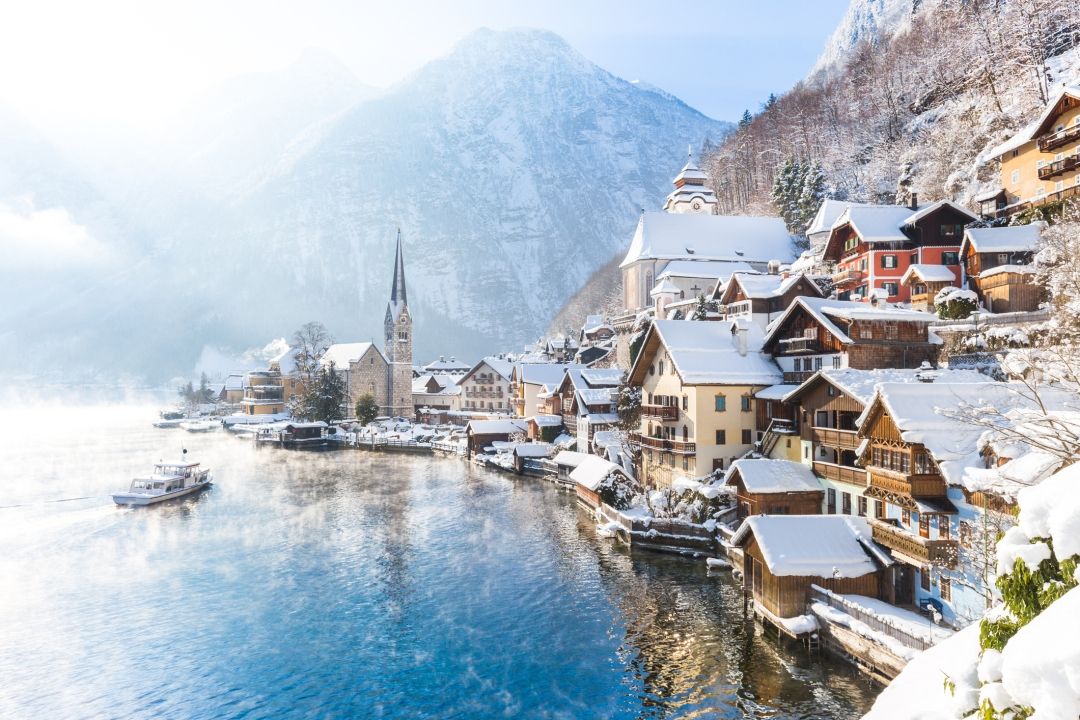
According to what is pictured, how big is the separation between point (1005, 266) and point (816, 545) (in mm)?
29758

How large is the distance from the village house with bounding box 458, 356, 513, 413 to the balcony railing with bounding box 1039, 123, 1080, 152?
7811cm

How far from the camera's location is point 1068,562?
602cm

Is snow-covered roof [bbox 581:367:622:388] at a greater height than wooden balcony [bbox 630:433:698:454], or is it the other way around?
snow-covered roof [bbox 581:367:622:388]

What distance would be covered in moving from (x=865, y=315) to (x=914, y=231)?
68.0ft

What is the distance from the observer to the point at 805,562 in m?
24.8

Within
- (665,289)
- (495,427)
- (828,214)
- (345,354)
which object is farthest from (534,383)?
(345,354)

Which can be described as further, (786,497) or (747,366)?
(747,366)

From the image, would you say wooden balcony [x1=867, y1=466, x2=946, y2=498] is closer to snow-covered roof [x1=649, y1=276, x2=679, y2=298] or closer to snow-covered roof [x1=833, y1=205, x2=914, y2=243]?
snow-covered roof [x1=833, y1=205, x2=914, y2=243]

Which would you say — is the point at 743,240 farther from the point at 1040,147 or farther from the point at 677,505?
the point at 677,505

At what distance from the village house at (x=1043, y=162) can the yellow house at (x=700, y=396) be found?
2333 centimetres

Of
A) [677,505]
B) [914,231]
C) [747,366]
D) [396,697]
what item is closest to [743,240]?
[914,231]

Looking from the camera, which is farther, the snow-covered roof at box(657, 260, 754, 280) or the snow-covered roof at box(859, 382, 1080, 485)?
the snow-covered roof at box(657, 260, 754, 280)

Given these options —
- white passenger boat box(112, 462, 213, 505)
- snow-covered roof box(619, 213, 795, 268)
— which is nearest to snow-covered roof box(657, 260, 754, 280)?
snow-covered roof box(619, 213, 795, 268)

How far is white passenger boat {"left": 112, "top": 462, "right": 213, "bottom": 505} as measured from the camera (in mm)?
55000
